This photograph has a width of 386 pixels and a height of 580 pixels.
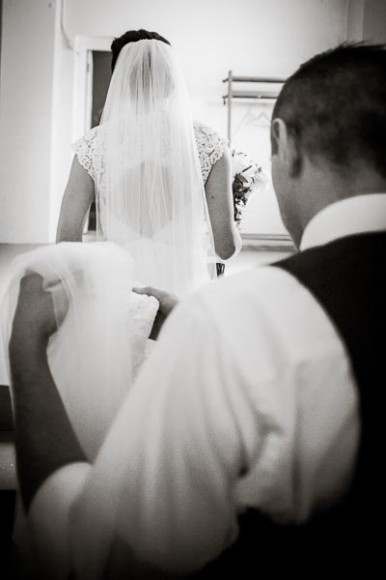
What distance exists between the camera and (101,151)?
179 cm

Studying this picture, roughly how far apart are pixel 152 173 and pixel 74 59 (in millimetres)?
5317

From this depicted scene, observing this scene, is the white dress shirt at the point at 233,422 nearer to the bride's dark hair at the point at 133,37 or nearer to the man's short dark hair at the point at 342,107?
the man's short dark hair at the point at 342,107

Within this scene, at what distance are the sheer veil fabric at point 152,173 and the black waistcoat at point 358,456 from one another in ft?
3.83

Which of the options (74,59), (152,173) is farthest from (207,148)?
(74,59)

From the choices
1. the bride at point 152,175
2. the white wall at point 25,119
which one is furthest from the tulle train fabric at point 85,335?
the white wall at point 25,119

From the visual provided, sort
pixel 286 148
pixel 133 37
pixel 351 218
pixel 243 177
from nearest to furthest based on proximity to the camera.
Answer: pixel 351 218 < pixel 286 148 < pixel 133 37 < pixel 243 177

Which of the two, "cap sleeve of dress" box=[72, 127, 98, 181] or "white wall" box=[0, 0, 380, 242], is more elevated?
"white wall" box=[0, 0, 380, 242]

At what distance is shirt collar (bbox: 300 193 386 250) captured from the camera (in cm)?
69

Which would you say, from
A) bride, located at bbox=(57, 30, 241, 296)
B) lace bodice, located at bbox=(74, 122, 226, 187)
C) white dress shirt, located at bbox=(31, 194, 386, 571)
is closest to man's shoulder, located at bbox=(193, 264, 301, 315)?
white dress shirt, located at bbox=(31, 194, 386, 571)

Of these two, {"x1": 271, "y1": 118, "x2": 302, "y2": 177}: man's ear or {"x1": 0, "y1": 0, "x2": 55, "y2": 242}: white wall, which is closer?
{"x1": 271, "y1": 118, "x2": 302, "y2": 177}: man's ear

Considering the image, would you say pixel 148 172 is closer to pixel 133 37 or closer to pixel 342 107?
pixel 133 37

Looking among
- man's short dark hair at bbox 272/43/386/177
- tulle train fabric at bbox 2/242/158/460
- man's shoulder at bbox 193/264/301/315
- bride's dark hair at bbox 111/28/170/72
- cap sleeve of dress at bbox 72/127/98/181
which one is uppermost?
bride's dark hair at bbox 111/28/170/72

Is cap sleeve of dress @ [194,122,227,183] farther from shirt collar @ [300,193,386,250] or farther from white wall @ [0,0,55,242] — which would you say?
white wall @ [0,0,55,242]

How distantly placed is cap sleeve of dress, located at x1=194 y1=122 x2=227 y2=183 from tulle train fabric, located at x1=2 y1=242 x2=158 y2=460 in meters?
0.78
